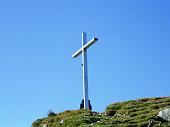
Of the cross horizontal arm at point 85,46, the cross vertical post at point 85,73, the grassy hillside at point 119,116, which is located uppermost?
the cross horizontal arm at point 85,46

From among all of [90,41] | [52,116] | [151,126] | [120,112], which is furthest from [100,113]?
[90,41]

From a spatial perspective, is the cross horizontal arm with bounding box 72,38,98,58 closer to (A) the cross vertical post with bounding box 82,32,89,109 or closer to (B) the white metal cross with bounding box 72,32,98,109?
(B) the white metal cross with bounding box 72,32,98,109

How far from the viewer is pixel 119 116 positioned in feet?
61.3

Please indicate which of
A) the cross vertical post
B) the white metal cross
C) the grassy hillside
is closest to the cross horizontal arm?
Answer: the white metal cross

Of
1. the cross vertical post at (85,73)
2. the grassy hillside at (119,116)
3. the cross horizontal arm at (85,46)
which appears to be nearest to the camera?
the grassy hillside at (119,116)

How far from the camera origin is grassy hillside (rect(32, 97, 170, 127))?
16938 mm

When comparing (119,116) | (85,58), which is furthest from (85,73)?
(119,116)

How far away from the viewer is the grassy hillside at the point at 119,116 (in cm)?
1694

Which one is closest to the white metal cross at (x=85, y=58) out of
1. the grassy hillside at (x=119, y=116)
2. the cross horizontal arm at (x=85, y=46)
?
the cross horizontal arm at (x=85, y=46)

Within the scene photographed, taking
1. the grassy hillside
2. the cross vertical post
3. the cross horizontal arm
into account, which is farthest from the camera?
the cross horizontal arm

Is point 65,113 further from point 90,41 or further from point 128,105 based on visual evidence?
point 90,41

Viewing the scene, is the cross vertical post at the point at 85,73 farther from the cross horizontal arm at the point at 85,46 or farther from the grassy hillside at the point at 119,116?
the grassy hillside at the point at 119,116

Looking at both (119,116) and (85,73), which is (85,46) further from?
(119,116)

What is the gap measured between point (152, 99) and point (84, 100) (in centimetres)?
441
